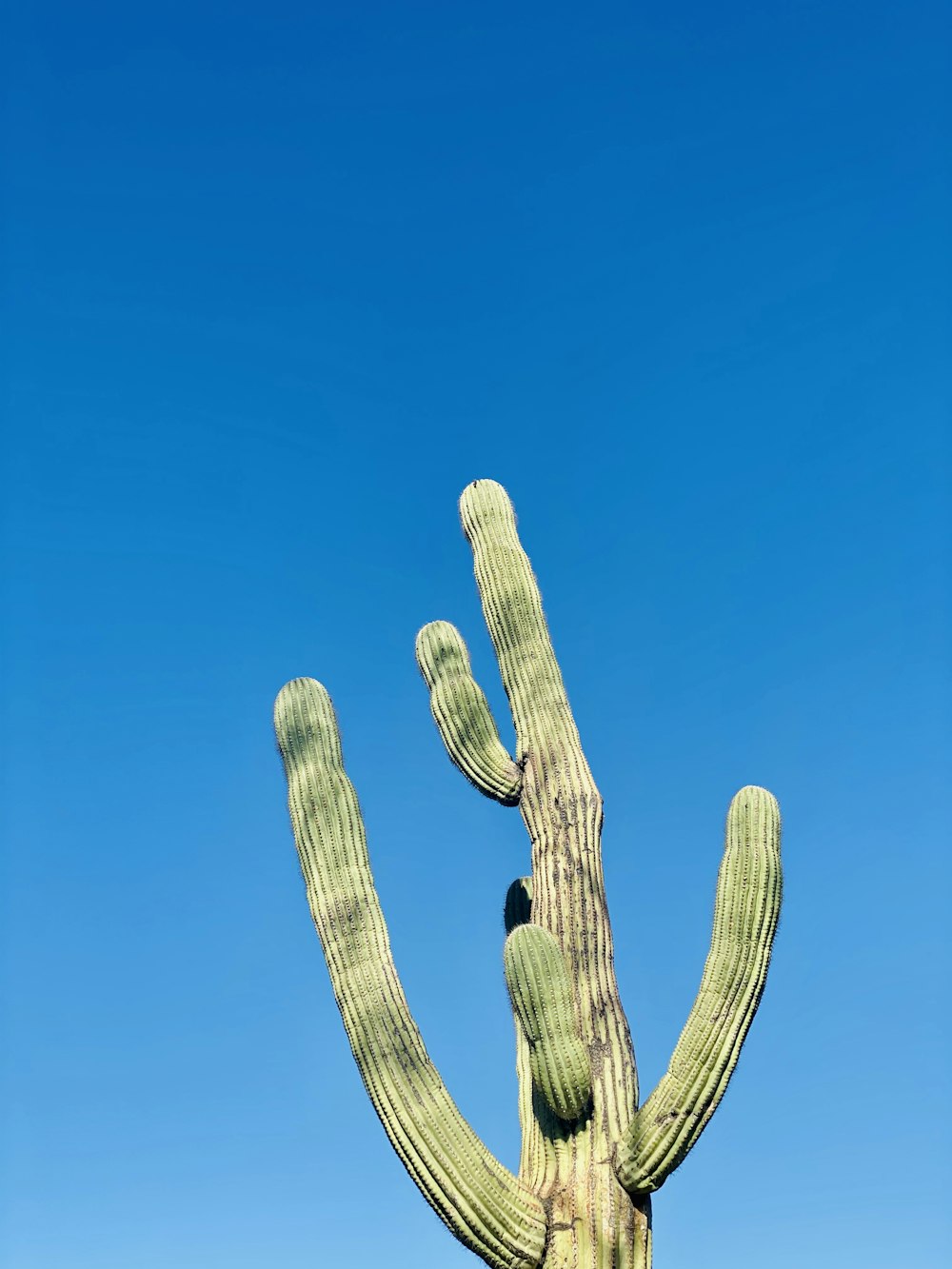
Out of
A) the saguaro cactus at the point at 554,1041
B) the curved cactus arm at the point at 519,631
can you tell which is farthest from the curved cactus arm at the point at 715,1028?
the curved cactus arm at the point at 519,631

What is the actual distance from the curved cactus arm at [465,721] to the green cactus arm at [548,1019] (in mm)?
1343

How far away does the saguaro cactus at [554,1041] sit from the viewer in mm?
5055

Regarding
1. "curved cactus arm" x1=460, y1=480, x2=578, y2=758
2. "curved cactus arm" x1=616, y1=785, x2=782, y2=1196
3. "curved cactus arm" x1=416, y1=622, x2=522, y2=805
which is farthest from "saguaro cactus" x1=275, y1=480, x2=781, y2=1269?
"curved cactus arm" x1=460, y1=480, x2=578, y2=758

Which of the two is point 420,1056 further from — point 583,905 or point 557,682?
point 557,682

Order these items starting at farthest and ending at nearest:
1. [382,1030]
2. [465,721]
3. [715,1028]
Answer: [465,721] → [382,1030] → [715,1028]

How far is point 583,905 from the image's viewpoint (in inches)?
231

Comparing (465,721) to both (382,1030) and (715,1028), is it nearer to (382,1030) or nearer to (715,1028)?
(382,1030)

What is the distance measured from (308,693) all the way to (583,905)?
156 cm

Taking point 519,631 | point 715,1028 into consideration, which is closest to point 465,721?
point 519,631

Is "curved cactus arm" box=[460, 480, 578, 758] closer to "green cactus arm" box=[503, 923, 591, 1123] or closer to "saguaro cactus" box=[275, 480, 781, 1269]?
"saguaro cactus" box=[275, 480, 781, 1269]

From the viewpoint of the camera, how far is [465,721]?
258 inches

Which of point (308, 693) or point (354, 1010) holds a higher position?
point (308, 693)

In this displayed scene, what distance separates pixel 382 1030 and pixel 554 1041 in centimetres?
68

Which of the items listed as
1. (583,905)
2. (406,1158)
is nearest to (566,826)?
(583,905)
